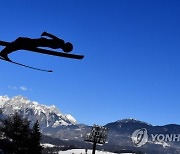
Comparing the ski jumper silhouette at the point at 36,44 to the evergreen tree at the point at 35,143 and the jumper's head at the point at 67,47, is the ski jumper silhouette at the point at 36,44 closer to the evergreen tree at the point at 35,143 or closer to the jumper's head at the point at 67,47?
the jumper's head at the point at 67,47

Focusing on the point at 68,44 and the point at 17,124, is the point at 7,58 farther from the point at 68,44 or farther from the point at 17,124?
the point at 17,124

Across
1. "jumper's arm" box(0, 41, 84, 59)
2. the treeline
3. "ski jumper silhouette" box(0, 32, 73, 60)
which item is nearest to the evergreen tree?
the treeline

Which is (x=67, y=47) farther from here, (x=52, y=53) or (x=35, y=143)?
(x=35, y=143)

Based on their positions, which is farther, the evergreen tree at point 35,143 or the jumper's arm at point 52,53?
the evergreen tree at point 35,143

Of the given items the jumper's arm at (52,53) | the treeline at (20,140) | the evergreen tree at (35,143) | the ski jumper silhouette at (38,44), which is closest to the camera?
the ski jumper silhouette at (38,44)

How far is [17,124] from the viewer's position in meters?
68.1

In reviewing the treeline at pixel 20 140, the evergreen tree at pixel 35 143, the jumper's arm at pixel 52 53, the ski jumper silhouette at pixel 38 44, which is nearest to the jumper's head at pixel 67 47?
the ski jumper silhouette at pixel 38 44

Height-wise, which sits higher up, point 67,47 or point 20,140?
point 20,140

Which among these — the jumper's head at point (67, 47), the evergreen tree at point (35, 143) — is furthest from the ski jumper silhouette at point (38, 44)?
the evergreen tree at point (35, 143)

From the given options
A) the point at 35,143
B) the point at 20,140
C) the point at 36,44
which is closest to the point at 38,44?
the point at 36,44

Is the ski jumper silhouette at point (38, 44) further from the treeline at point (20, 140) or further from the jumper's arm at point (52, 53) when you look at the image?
the treeline at point (20, 140)

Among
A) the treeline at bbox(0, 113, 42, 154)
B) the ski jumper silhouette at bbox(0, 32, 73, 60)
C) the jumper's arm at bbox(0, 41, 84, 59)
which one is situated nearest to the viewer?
the ski jumper silhouette at bbox(0, 32, 73, 60)

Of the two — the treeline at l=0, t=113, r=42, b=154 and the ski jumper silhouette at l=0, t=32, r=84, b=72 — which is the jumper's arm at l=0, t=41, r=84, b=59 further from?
the treeline at l=0, t=113, r=42, b=154

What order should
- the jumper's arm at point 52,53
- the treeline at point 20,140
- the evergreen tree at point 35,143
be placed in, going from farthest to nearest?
the treeline at point 20,140, the evergreen tree at point 35,143, the jumper's arm at point 52,53
